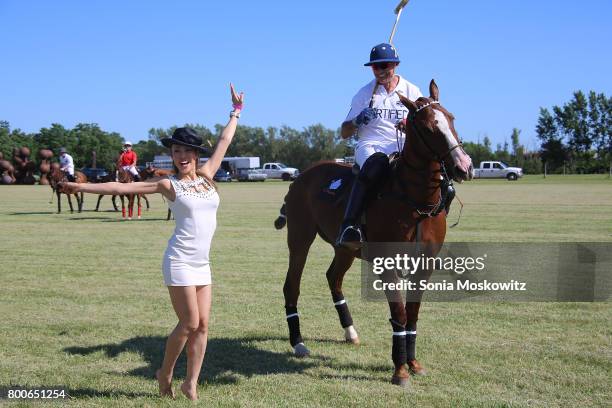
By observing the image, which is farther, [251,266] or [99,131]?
[99,131]

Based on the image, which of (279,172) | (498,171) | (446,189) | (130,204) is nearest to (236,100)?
(446,189)

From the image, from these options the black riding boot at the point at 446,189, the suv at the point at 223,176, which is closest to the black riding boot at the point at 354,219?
the black riding boot at the point at 446,189

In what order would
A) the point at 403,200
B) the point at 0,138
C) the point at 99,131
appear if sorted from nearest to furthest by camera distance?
the point at 403,200 < the point at 0,138 < the point at 99,131

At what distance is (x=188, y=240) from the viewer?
526 cm

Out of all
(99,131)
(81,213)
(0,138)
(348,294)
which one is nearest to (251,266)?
(348,294)

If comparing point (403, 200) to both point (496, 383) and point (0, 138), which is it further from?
point (0, 138)

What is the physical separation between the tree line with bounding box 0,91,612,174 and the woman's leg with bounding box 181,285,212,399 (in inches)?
3040

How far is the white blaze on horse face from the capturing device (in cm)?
561

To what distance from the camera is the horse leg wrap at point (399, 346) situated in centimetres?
605

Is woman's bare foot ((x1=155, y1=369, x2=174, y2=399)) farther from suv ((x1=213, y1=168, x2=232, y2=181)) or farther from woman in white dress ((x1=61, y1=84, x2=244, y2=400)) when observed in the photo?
suv ((x1=213, y1=168, x2=232, y2=181))

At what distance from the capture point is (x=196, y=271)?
207 inches

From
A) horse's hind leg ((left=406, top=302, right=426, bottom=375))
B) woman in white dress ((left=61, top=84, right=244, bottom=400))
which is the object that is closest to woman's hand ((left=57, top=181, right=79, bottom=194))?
woman in white dress ((left=61, top=84, right=244, bottom=400))

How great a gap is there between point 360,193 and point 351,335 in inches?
71.6

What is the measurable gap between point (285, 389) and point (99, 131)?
118 m
